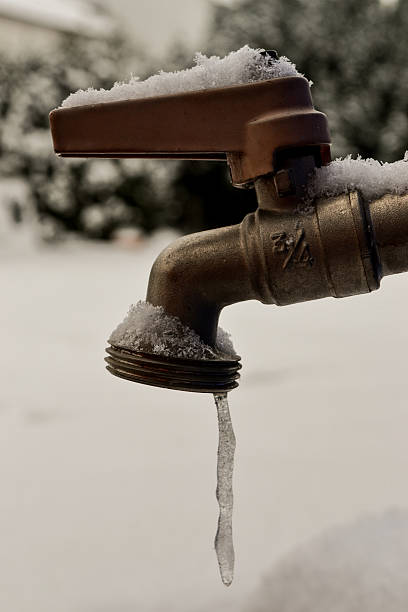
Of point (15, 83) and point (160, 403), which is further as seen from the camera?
point (15, 83)

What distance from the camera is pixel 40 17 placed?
422cm

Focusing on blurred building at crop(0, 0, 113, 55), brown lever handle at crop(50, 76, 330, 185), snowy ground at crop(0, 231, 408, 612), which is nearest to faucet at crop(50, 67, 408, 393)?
brown lever handle at crop(50, 76, 330, 185)

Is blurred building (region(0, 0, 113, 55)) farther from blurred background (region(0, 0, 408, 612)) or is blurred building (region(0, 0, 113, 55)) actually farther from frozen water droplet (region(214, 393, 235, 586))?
frozen water droplet (region(214, 393, 235, 586))

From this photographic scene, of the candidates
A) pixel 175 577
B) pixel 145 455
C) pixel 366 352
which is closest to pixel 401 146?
pixel 366 352

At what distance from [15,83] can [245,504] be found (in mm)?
2660

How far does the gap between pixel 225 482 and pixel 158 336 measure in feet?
0.55

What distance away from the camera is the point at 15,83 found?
10.4 feet

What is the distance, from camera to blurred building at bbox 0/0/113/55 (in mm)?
4020

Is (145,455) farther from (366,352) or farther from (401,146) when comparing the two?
(401,146)

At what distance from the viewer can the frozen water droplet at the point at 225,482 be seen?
65 cm

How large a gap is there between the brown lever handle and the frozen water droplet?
203 millimetres

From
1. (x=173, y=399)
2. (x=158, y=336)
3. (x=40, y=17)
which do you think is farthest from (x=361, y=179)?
(x=40, y=17)

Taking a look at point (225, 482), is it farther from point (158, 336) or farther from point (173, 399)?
point (173, 399)

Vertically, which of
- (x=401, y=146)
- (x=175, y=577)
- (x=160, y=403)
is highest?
(x=401, y=146)
